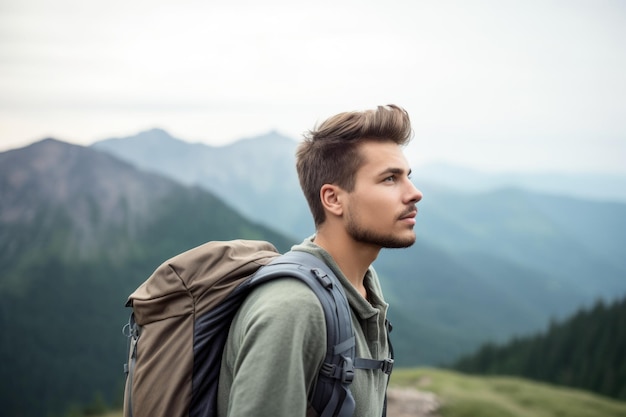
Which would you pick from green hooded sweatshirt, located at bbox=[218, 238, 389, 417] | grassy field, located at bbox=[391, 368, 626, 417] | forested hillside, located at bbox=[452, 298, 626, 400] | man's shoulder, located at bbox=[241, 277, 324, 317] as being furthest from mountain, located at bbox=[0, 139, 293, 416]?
man's shoulder, located at bbox=[241, 277, 324, 317]

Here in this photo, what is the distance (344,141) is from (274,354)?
4.50 ft

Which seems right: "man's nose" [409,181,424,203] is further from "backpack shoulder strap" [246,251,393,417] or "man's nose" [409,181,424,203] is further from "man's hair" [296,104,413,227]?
"backpack shoulder strap" [246,251,393,417]

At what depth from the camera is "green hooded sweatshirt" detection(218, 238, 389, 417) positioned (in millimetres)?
Answer: 2336

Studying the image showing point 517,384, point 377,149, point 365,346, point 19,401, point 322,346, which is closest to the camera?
point 322,346

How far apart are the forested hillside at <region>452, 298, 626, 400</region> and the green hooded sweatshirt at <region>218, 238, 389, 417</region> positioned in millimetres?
72705

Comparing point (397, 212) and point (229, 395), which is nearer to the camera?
point (229, 395)

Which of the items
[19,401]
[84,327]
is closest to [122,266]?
[84,327]

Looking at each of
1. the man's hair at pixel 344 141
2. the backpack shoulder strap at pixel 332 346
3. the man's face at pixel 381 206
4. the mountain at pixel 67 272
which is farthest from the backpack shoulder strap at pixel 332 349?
the mountain at pixel 67 272

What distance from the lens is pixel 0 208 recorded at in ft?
595

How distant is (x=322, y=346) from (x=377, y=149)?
1245mm

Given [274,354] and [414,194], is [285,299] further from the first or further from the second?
[414,194]

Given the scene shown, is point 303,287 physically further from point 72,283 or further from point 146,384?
point 72,283

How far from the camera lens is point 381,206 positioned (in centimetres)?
308

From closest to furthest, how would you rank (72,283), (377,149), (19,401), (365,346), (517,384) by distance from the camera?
(365,346) < (377,149) < (517,384) < (19,401) < (72,283)
